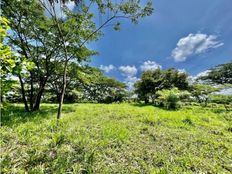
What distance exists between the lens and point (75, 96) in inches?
954

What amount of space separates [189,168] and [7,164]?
3.91m

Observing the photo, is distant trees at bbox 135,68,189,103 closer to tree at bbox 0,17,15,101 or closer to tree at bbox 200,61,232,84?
tree at bbox 200,61,232,84

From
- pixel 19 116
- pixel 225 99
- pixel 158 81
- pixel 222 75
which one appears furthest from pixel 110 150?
pixel 222 75

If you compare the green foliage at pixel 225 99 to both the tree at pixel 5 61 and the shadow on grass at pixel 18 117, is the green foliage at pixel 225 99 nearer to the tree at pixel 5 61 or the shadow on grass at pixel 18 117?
the shadow on grass at pixel 18 117

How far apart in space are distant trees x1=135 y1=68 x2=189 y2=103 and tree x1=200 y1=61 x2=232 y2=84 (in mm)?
5738

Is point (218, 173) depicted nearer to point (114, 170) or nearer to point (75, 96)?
point (114, 170)

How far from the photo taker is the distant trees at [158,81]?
19.3m

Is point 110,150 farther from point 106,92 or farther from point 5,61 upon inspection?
point 106,92

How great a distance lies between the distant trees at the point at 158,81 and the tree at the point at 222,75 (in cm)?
574

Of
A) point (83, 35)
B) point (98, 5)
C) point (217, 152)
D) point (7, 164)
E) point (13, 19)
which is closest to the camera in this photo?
point (7, 164)

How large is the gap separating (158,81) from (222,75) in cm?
933

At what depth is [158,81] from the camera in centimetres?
1984

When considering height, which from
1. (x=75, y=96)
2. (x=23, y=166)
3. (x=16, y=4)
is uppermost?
(x=16, y=4)

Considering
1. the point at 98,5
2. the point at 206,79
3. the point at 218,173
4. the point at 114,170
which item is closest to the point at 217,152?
the point at 218,173
